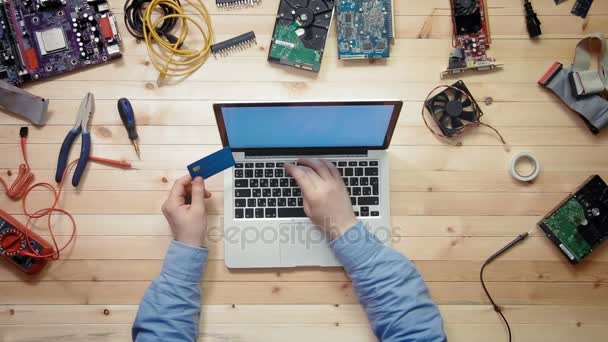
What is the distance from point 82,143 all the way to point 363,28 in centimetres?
79

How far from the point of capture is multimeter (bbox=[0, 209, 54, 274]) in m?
1.20

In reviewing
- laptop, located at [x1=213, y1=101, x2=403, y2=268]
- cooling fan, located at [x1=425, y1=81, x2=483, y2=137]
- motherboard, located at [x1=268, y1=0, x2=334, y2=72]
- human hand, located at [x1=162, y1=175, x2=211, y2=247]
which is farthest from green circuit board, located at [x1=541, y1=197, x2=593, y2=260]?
human hand, located at [x1=162, y1=175, x2=211, y2=247]

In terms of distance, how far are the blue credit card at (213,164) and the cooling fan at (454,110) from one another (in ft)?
1.76

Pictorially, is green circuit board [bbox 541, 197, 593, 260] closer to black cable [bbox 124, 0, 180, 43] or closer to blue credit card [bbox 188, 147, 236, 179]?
blue credit card [bbox 188, 147, 236, 179]

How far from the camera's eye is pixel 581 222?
1.24 m

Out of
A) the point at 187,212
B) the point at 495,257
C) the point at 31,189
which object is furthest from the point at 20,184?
the point at 495,257

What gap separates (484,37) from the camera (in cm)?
131

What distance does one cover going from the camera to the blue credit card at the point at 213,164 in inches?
44.7

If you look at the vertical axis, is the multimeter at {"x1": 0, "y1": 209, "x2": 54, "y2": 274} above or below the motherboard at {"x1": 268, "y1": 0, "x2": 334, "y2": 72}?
below

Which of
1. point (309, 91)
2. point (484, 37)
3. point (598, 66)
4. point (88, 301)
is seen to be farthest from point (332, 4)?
point (88, 301)

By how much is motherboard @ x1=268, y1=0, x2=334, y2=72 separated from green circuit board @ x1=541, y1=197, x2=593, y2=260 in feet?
2.35

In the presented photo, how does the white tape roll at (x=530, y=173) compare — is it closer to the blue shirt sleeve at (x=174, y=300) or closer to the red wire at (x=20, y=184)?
the blue shirt sleeve at (x=174, y=300)

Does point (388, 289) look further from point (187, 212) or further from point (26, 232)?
point (26, 232)

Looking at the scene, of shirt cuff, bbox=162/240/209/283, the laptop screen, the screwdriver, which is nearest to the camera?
the laptop screen
